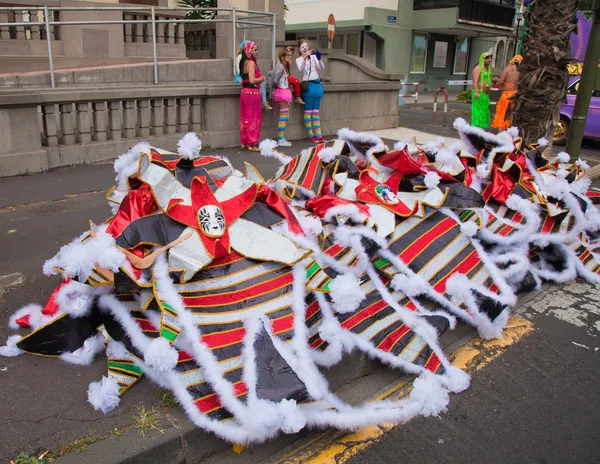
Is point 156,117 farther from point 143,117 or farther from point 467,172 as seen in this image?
point 467,172

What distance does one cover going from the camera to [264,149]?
4.55 metres

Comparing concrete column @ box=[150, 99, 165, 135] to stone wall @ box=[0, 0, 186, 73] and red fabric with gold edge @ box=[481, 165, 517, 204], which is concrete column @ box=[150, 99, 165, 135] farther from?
red fabric with gold edge @ box=[481, 165, 517, 204]

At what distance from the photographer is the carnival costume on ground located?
281 cm

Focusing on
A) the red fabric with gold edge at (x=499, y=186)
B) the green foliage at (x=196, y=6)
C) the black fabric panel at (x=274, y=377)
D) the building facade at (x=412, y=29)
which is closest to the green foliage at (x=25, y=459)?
the black fabric panel at (x=274, y=377)

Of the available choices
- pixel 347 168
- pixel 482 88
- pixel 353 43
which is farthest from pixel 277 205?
pixel 353 43

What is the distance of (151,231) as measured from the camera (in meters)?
3.19

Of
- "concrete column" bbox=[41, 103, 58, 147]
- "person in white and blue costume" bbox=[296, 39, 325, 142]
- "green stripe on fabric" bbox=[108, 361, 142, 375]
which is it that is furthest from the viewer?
"person in white and blue costume" bbox=[296, 39, 325, 142]

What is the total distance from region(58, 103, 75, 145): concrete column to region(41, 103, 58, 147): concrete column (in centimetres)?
14

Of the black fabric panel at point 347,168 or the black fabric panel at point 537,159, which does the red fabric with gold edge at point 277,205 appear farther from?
the black fabric panel at point 537,159

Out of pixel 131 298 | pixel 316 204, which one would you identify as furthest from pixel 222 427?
pixel 316 204

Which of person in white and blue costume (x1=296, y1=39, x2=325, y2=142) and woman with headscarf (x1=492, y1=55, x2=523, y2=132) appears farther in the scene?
woman with headscarf (x1=492, y1=55, x2=523, y2=132)

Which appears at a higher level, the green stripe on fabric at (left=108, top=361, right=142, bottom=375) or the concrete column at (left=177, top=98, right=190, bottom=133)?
the concrete column at (left=177, top=98, right=190, bottom=133)

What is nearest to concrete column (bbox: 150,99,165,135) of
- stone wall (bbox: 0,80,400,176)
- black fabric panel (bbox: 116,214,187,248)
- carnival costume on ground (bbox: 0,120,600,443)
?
stone wall (bbox: 0,80,400,176)

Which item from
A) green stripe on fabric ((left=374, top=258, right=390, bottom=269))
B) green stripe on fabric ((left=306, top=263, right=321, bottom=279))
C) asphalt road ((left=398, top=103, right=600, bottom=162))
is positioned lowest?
asphalt road ((left=398, top=103, right=600, bottom=162))
